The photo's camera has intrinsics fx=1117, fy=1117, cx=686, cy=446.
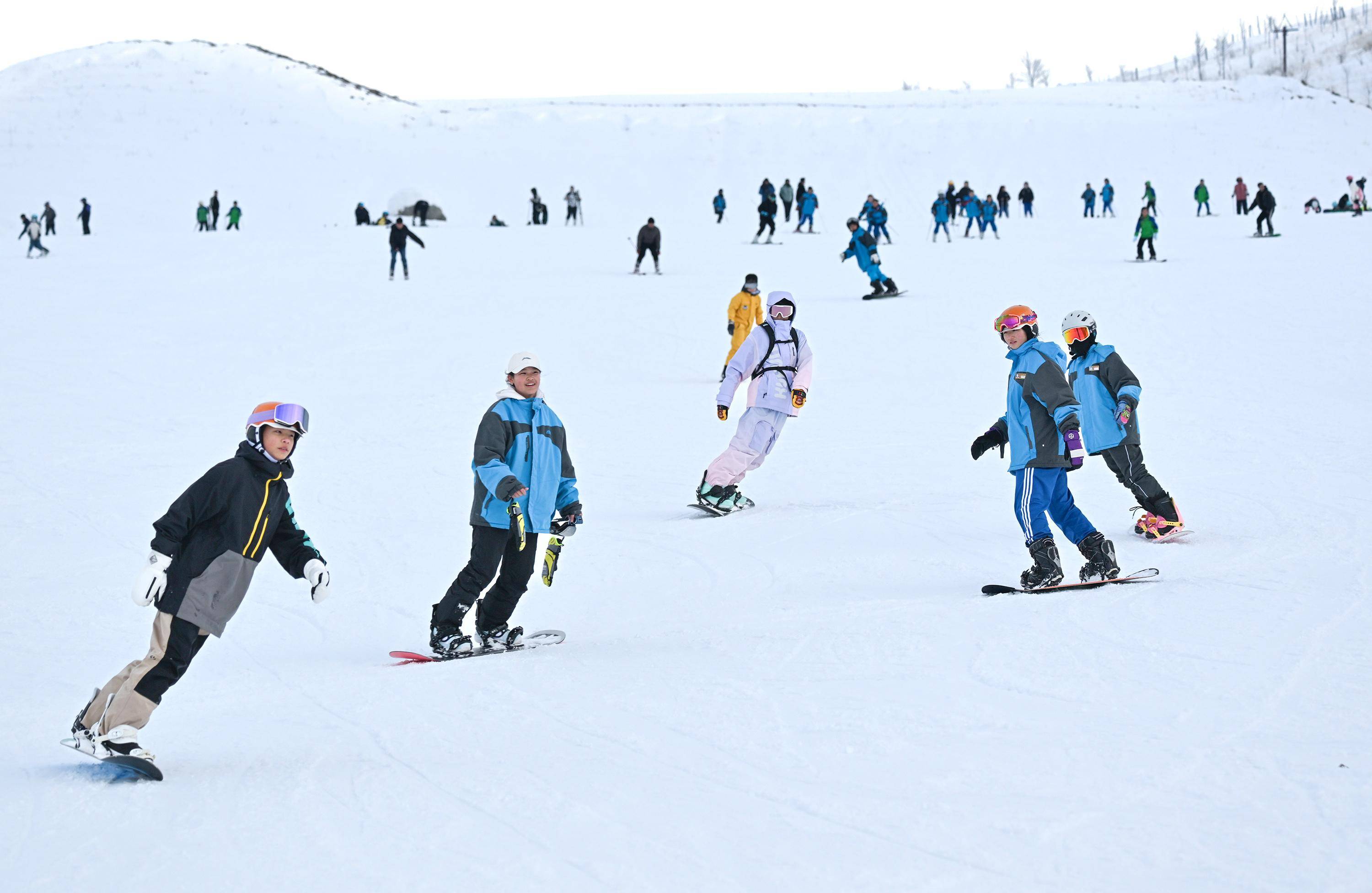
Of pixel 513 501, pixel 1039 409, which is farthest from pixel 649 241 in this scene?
pixel 513 501

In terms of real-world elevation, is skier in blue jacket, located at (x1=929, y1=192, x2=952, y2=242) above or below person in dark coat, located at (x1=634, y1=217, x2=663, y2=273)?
above

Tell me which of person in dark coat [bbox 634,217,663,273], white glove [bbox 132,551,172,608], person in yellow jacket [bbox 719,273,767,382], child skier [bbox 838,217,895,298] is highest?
person in dark coat [bbox 634,217,663,273]

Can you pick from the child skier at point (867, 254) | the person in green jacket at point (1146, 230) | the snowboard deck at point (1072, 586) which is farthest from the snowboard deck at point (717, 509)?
the person in green jacket at point (1146, 230)

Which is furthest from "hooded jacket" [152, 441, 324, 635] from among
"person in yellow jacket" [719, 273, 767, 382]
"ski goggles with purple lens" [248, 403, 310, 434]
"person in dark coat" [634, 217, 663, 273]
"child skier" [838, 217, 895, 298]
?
"person in dark coat" [634, 217, 663, 273]

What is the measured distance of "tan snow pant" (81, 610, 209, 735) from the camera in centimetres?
390

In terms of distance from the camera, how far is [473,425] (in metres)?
12.6

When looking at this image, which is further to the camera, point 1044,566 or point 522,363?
point 1044,566

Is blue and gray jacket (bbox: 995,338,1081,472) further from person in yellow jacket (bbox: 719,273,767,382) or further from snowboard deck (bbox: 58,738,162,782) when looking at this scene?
person in yellow jacket (bbox: 719,273,767,382)

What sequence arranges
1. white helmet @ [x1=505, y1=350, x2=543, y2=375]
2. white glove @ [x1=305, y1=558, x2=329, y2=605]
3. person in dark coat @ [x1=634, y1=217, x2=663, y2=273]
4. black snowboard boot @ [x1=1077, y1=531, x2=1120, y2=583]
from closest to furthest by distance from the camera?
1. white glove @ [x1=305, y1=558, x2=329, y2=605]
2. white helmet @ [x1=505, y1=350, x2=543, y2=375]
3. black snowboard boot @ [x1=1077, y1=531, x2=1120, y2=583]
4. person in dark coat @ [x1=634, y1=217, x2=663, y2=273]

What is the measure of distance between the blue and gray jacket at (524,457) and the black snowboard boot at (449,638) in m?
0.53

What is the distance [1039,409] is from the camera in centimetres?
602

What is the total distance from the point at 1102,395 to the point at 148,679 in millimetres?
5962

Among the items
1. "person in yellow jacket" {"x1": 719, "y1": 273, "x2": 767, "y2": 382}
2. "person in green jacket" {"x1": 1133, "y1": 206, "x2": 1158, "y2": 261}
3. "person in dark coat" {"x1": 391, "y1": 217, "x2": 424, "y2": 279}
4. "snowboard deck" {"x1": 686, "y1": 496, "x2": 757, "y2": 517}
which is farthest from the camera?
"person in dark coat" {"x1": 391, "y1": 217, "x2": 424, "y2": 279}

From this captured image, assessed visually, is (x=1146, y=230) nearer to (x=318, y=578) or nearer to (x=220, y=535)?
(x=318, y=578)
